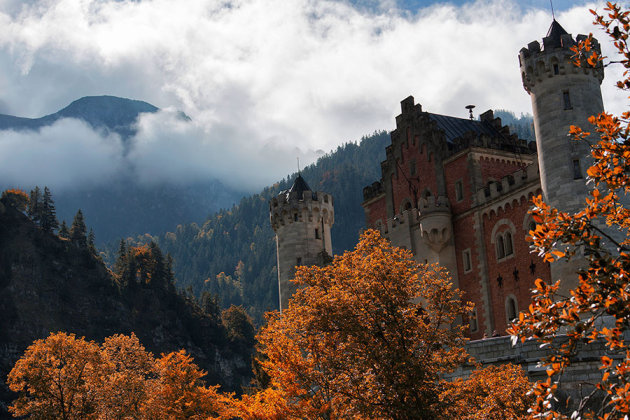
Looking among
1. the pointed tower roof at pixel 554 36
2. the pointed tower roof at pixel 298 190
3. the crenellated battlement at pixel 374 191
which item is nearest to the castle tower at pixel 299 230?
the pointed tower roof at pixel 298 190

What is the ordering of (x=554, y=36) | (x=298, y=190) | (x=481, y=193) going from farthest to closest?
(x=298, y=190) → (x=481, y=193) → (x=554, y=36)

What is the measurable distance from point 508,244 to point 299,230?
22.3 m

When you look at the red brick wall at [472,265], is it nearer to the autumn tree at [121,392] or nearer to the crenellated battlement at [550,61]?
the crenellated battlement at [550,61]

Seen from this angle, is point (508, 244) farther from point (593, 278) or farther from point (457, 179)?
point (593, 278)

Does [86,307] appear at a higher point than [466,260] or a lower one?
higher

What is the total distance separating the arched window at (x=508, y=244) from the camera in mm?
48406

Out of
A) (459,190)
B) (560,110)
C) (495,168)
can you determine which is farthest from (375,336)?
(495,168)

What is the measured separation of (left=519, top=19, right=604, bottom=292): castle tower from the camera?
39750 millimetres

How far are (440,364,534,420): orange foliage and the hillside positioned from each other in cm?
11247

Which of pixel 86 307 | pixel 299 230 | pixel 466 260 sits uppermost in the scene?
pixel 86 307

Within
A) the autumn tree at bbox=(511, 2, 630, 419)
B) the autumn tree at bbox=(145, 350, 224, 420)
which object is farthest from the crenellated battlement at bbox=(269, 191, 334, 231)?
the autumn tree at bbox=(511, 2, 630, 419)

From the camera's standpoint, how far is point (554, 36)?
43.9 m

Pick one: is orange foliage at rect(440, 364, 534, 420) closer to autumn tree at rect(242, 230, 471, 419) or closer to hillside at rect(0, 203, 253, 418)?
autumn tree at rect(242, 230, 471, 419)

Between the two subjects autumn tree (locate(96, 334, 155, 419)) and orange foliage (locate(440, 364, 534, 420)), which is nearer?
orange foliage (locate(440, 364, 534, 420))
